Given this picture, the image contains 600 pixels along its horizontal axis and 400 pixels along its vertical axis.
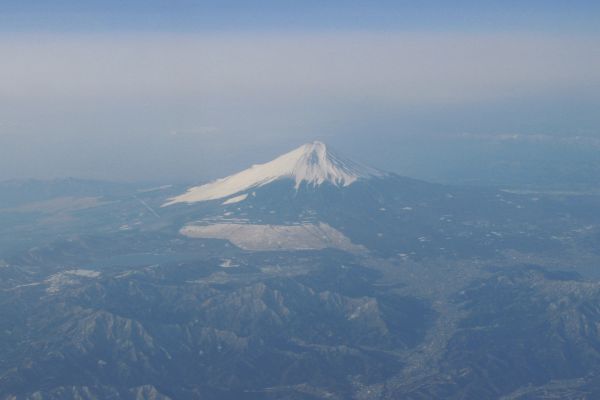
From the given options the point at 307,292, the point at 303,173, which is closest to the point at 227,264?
the point at 307,292

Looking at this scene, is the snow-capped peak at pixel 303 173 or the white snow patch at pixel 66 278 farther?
the snow-capped peak at pixel 303 173

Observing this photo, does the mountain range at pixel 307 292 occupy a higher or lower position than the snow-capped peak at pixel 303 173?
lower

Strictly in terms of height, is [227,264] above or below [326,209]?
below

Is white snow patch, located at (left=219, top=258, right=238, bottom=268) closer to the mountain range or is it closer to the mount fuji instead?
the mountain range

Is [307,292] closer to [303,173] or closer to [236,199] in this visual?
[236,199]

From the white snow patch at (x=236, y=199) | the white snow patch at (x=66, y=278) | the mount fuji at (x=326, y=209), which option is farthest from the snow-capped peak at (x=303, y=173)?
the white snow patch at (x=66, y=278)

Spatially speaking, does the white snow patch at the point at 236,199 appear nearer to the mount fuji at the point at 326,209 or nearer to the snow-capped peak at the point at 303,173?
the mount fuji at the point at 326,209

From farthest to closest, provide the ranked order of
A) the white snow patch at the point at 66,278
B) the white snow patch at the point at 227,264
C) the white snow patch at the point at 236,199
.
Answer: the white snow patch at the point at 236,199 → the white snow patch at the point at 227,264 → the white snow patch at the point at 66,278

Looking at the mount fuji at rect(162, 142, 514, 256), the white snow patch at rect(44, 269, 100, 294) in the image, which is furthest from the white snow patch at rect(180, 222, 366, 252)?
the white snow patch at rect(44, 269, 100, 294)
